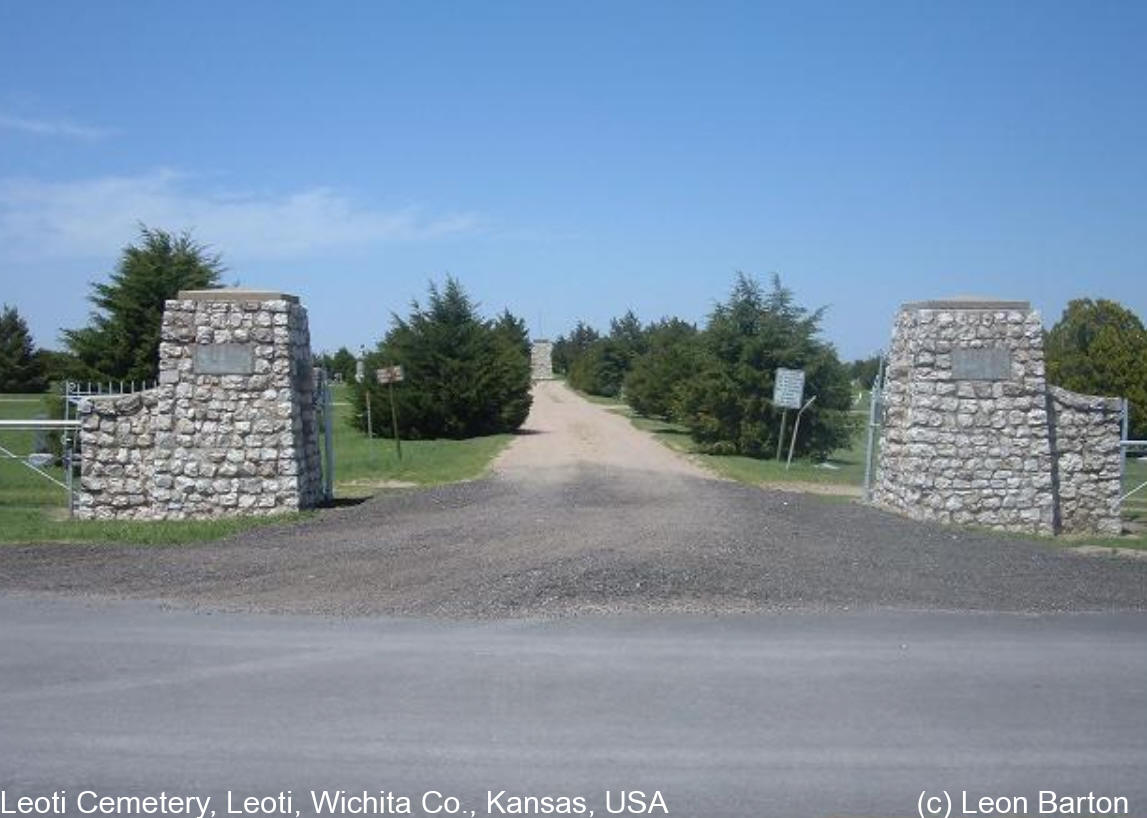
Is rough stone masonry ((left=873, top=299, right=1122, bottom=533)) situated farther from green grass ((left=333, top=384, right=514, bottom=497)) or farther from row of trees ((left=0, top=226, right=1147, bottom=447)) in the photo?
row of trees ((left=0, top=226, right=1147, bottom=447))

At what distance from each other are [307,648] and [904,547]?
857 cm

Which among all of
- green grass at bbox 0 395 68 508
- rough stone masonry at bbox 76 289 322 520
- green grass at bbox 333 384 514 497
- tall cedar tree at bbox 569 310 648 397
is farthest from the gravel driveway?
tall cedar tree at bbox 569 310 648 397

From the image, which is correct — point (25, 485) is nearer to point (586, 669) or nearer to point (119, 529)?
point (119, 529)

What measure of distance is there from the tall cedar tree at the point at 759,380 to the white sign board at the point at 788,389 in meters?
3.93

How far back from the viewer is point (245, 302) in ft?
62.5

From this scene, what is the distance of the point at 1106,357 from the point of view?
129 ft

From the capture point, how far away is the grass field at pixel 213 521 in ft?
54.9

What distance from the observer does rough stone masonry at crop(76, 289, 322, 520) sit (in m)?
19.0

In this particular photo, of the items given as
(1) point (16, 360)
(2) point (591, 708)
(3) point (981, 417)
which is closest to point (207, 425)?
(3) point (981, 417)

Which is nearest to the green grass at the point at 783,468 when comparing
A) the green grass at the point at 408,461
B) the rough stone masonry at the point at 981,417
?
the rough stone masonry at the point at 981,417

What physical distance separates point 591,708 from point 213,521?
12.1 metres

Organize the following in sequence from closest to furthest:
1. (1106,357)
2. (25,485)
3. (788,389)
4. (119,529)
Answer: (119,529), (25,485), (788,389), (1106,357)

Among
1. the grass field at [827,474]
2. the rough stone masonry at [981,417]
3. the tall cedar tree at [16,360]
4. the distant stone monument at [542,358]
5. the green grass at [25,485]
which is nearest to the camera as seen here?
the rough stone masonry at [981,417]

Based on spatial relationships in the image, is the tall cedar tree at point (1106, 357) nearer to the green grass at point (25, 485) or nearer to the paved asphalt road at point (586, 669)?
the paved asphalt road at point (586, 669)
